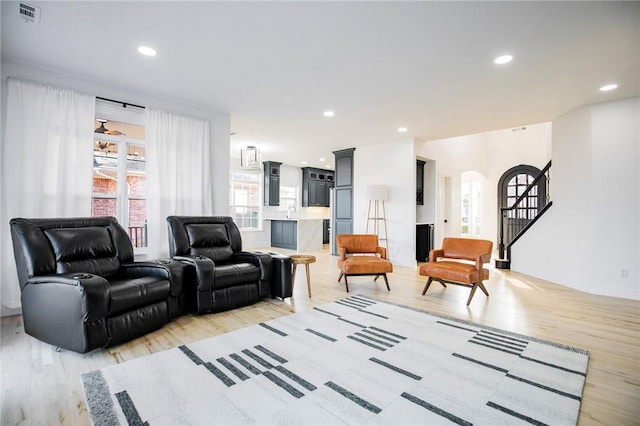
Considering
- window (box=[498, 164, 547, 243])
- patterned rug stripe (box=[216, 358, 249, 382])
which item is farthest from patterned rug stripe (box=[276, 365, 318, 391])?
window (box=[498, 164, 547, 243])

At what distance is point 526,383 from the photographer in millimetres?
1966

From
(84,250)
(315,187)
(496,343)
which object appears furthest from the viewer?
(315,187)

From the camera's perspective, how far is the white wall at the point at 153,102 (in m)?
3.21

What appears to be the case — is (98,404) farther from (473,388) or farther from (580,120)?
(580,120)

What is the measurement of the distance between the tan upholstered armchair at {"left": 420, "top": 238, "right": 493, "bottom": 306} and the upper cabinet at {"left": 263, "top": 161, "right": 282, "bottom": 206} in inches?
230

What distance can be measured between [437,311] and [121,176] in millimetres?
4184

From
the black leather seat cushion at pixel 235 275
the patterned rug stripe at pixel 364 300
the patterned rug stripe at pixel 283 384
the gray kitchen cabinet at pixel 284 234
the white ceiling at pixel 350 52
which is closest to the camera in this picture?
the patterned rug stripe at pixel 283 384

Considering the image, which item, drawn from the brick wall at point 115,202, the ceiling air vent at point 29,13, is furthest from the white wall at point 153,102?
the ceiling air vent at point 29,13

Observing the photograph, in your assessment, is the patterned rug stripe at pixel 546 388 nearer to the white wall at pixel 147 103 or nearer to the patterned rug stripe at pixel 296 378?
the patterned rug stripe at pixel 296 378

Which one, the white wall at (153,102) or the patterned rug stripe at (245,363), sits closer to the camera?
the patterned rug stripe at (245,363)

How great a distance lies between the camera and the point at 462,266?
12.4ft

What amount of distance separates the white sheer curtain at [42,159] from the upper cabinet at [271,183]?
18.5 feet

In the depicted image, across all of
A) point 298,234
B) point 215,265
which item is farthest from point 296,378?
point 298,234

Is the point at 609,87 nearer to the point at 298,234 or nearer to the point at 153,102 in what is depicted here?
the point at 153,102
